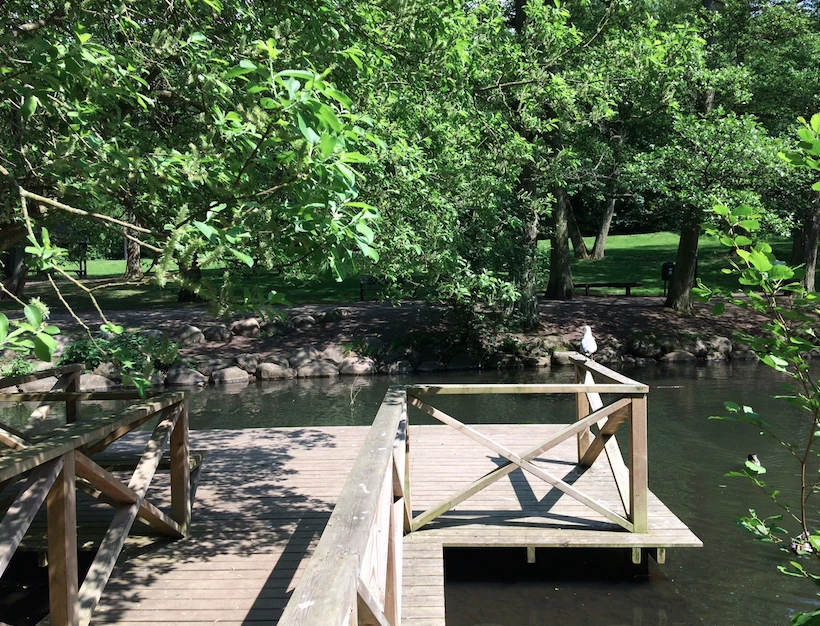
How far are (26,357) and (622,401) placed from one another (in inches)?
667

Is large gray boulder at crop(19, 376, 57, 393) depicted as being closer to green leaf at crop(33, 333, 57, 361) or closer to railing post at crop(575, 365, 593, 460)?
railing post at crop(575, 365, 593, 460)

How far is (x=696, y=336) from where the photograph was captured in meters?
21.1

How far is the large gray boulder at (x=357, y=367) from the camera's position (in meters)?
19.8

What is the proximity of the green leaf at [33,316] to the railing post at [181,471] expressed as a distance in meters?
A: 3.34

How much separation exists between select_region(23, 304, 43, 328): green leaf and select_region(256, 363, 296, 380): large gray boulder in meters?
17.4

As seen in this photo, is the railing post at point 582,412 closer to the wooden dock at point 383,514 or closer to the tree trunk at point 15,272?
the wooden dock at point 383,514

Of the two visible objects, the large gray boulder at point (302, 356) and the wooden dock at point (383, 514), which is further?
the large gray boulder at point (302, 356)

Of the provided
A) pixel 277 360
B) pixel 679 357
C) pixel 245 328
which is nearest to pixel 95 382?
pixel 277 360

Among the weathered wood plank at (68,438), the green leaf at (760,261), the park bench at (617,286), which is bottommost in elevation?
the park bench at (617,286)

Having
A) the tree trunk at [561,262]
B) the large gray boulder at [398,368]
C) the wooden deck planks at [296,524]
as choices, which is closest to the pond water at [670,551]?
the wooden deck planks at [296,524]

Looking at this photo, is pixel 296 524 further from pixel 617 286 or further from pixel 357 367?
pixel 617 286

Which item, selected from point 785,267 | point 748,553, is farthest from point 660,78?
point 785,267

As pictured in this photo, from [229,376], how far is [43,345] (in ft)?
56.7

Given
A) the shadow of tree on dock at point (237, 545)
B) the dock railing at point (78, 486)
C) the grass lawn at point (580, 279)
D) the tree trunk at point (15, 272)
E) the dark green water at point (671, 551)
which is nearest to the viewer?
the dock railing at point (78, 486)
